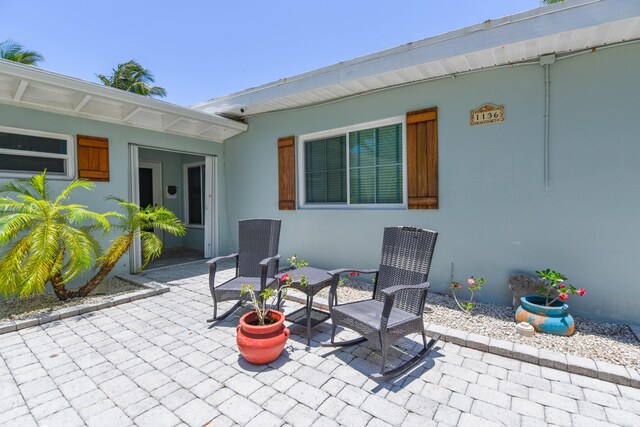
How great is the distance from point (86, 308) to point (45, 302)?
0.79 m

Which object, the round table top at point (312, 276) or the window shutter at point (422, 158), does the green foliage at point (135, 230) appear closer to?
the round table top at point (312, 276)

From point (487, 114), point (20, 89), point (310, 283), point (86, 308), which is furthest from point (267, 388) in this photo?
point (20, 89)

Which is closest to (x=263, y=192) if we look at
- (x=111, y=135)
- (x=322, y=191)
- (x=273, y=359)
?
(x=322, y=191)

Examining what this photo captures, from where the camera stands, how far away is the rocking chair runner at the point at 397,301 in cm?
233

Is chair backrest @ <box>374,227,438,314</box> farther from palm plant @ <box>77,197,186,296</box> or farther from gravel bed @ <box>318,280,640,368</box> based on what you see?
palm plant @ <box>77,197,186,296</box>

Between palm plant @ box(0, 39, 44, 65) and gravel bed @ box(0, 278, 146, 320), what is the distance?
11696 mm

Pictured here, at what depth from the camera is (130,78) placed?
14344 mm

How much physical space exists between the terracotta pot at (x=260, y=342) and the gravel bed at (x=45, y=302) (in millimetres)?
2707

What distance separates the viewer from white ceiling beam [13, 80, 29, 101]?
355cm

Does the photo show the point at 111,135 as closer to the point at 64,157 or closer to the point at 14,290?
the point at 64,157

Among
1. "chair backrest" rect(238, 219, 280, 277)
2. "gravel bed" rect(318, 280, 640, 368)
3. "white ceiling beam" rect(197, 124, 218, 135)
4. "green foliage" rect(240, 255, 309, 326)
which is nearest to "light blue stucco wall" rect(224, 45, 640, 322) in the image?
"gravel bed" rect(318, 280, 640, 368)

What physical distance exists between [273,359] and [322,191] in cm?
333

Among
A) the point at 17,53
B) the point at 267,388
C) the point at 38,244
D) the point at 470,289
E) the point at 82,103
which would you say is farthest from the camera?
the point at 17,53

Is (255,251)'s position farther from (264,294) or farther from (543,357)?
(543,357)
